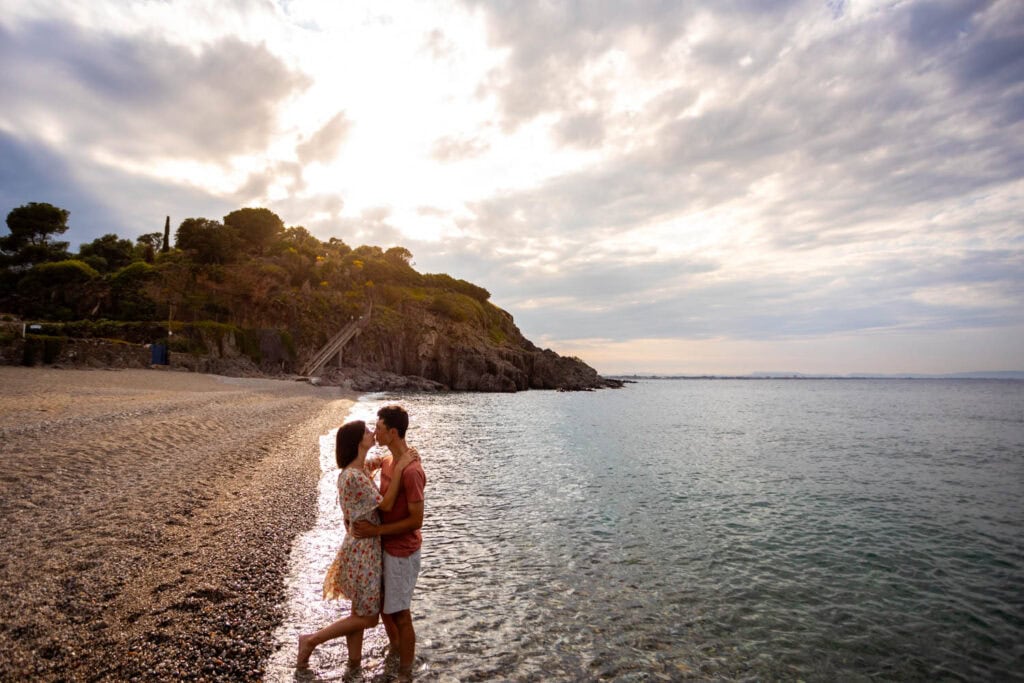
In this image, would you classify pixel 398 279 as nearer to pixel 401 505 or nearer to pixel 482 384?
pixel 482 384

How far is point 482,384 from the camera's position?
81375mm

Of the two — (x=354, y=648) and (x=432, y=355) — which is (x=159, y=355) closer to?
(x=432, y=355)

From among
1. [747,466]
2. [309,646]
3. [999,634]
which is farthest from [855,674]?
[747,466]

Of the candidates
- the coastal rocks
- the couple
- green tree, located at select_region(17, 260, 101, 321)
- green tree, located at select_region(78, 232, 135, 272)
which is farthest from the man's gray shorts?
green tree, located at select_region(78, 232, 135, 272)

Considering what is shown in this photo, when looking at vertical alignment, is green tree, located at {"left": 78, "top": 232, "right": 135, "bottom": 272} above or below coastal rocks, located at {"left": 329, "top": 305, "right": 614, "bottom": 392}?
above

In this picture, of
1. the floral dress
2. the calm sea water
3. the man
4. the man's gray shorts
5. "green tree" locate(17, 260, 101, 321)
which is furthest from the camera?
"green tree" locate(17, 260, 101, 321)

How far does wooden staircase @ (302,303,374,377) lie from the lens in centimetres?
6383

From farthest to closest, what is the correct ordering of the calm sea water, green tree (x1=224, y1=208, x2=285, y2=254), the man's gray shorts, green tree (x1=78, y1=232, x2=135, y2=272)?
green tree (x1=224, y1=208, x2=285, y2=254) < green tree (x1=78, y1=232, x2=135, y2=272) < the calm sea water < the man's gray shorts

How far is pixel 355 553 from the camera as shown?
4887 mm

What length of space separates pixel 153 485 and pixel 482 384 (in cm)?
7138

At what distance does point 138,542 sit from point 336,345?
63.8 meters

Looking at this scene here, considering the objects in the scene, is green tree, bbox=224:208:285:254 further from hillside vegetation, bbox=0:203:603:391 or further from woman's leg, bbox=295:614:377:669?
woman's leg, bbox=295:614:377:669

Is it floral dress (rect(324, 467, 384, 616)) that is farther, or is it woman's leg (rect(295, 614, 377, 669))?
woman's leg (rect(295, 614, 377, 669))

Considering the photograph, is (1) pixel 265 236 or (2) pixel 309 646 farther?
(1) pixel 265 236
